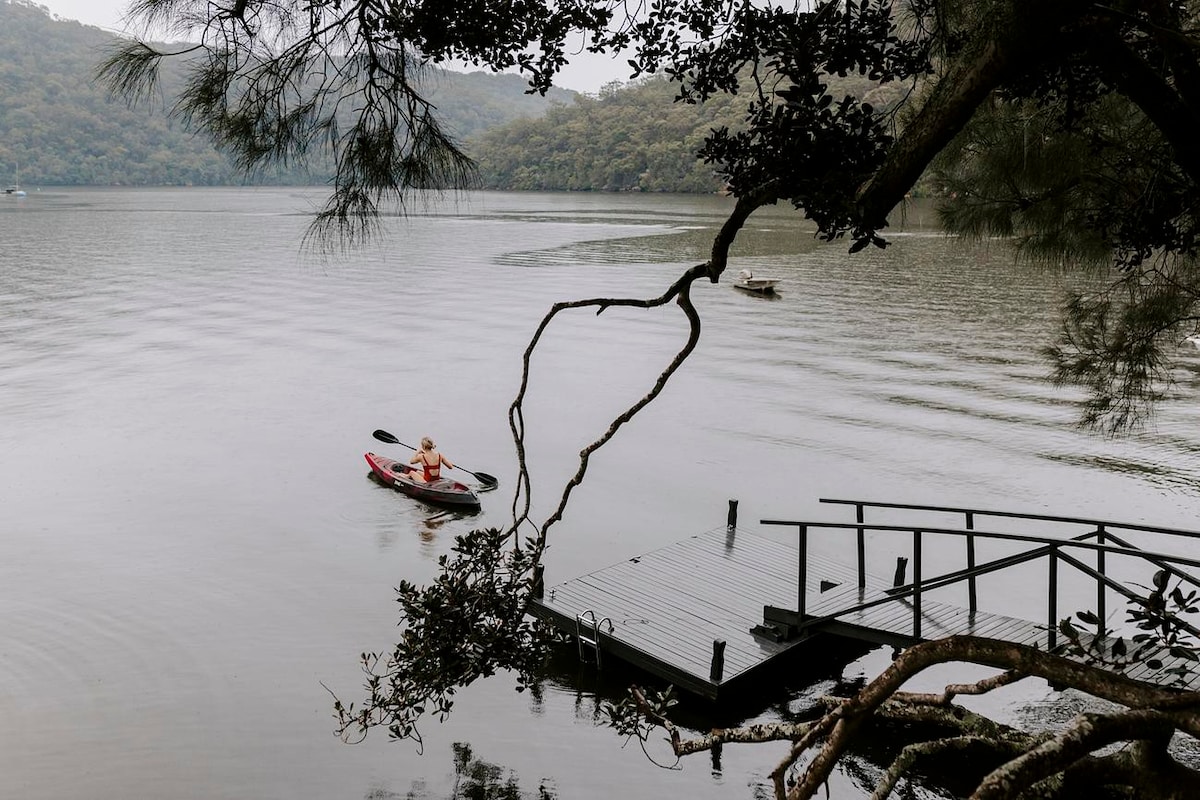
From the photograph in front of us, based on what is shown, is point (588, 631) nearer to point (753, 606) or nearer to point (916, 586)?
point (753, 606)

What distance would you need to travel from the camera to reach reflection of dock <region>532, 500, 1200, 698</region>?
27.5 feet

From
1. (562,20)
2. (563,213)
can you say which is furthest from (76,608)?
(563,213)

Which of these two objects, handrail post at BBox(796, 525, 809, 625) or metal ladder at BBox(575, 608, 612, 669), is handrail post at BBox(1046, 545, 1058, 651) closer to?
handrail post at BBox(796, 525, 809, 625)

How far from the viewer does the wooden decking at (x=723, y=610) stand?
346 inches

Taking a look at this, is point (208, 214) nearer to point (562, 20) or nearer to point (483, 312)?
point (483, 312)

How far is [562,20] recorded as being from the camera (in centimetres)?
437

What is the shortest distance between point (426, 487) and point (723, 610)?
638cm

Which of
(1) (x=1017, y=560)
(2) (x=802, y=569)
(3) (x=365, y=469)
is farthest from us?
(3) (x=365, y=469)

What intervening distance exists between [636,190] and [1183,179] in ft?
410

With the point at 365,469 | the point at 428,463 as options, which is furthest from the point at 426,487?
the point at 365,469

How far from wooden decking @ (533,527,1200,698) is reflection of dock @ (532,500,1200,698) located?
0.01 metres

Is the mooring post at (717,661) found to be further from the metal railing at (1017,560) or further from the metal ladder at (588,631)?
the metal ladder at (588,631)

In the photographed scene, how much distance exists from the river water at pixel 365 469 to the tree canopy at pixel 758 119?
56.8 inches

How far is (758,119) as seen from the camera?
3744 millimetres
